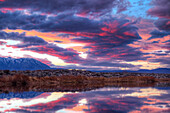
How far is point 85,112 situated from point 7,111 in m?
3.39

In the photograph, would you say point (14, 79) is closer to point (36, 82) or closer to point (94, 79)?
point (36, 82)

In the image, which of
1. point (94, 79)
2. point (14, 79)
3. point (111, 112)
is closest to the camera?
point (111, 112)

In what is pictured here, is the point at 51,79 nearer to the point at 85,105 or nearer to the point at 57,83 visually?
the point at 57,83

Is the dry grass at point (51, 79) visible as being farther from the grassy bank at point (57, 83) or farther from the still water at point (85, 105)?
the still water at point (85, 105)

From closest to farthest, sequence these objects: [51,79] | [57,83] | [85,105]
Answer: [85,105], [57,83], [51,79]

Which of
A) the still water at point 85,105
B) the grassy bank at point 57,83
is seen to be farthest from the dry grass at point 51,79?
the still water at point 85,105

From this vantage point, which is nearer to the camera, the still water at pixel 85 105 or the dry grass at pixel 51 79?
the still water at pixel 85 105

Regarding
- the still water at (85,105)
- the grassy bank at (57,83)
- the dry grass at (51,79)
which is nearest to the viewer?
the still water at (85,105)

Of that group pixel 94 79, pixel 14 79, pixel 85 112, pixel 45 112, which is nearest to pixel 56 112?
pixel 45 112

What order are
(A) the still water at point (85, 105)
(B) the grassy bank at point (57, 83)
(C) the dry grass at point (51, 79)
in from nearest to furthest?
1. (A) the still water at point (85, 105)
2. (B) the grassy bank at point (57, 83)
3. (C) the dry grass at point (51, 79)

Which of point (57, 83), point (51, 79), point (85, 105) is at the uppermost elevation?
point (51, 79)

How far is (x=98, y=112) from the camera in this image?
10.0 m

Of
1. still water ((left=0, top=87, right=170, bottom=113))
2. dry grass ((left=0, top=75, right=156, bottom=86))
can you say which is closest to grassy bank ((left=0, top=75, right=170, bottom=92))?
dry grass ((left=0, top=75, right=156, bottom=86))

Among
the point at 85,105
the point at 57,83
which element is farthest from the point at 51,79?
the point at 85,105
